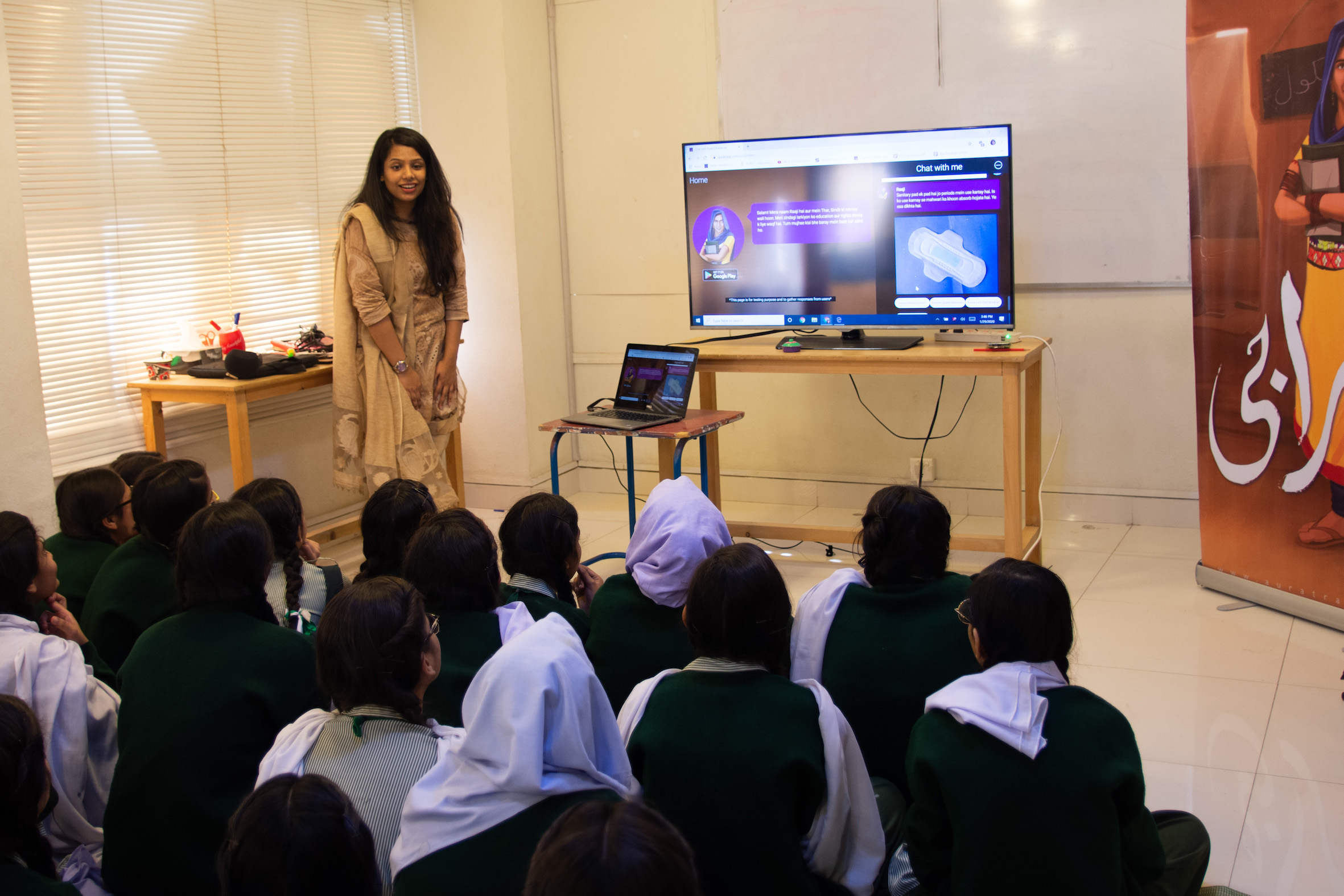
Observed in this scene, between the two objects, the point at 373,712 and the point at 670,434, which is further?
the point at 670,434

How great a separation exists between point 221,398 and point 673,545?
8.05ft

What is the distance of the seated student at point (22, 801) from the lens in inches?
53.8

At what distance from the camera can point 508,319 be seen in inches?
210

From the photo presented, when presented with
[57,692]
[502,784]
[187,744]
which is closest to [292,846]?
[502,784]

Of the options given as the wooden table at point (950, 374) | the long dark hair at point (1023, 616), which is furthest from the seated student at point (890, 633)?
the wooden table at point (950, 374)

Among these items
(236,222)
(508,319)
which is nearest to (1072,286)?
(508,319)

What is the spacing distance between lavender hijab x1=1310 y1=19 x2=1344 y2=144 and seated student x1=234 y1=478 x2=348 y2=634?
9.68 ft

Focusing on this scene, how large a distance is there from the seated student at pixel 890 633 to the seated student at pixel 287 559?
1.11 metres

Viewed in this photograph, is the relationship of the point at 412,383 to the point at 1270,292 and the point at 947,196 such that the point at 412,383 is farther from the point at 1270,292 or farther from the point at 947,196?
the point at 1270,292

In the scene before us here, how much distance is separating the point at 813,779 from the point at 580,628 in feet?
2.90

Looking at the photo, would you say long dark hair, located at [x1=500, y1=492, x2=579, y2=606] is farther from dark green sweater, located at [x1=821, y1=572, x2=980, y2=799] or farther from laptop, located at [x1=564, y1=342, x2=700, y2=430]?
laptop, located at [x1=564, y1=342, x2=700, y2=430]

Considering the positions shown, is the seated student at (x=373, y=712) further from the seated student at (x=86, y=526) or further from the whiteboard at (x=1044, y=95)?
the whiteboard at (x=1044, y=95)

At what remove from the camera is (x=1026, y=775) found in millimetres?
1524

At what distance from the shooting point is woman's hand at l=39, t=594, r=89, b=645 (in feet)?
7.38
